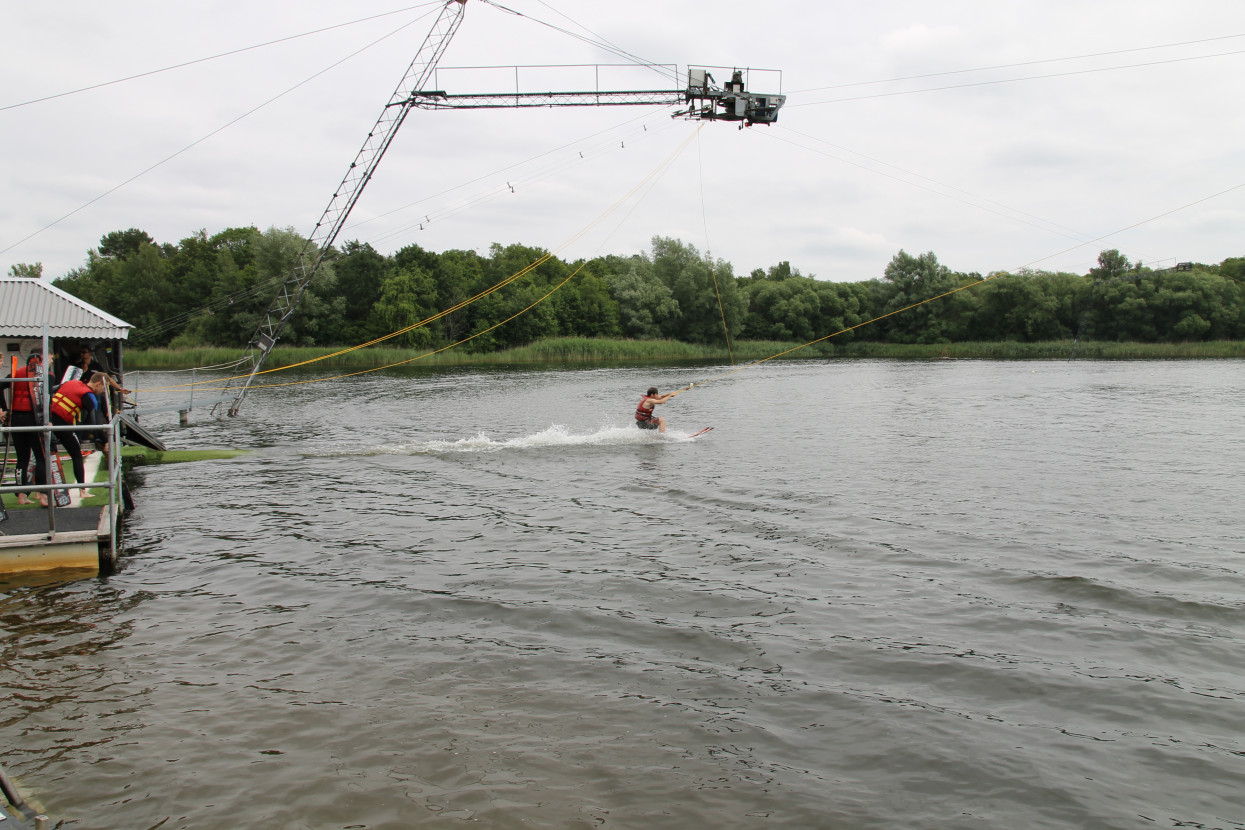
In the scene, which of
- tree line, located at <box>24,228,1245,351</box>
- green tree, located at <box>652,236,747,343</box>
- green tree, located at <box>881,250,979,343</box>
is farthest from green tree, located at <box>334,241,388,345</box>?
A: green tree, located at <box>881,250,979,343</box>

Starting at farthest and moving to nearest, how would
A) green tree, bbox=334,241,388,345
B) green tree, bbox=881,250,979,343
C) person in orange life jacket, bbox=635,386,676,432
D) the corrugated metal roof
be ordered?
green tree, bbox=881,250,979,343
green tree, bbox=334,241,388,345
person in orange life jacket, bbox=635,386,676,432
the corrugated metal roof

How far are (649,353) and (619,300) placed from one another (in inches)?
925

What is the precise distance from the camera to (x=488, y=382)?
156 ft

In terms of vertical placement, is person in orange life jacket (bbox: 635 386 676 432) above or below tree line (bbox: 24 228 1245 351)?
below

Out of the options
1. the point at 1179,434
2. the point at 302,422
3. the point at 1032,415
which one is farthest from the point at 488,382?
the point at 1179,434

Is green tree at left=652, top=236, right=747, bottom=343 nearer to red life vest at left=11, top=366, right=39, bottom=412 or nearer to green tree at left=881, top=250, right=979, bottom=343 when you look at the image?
green tree at left=881, top=250, right=979, bottom=343

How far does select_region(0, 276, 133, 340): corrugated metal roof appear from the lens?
602 inches

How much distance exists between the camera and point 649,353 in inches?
2945

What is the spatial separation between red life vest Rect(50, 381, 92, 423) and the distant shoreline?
4097 centimetres

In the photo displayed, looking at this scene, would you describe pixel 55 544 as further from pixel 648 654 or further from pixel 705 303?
pixel 705 303

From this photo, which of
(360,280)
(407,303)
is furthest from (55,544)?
(360,280)

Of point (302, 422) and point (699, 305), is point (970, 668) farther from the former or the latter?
point (699, 305)

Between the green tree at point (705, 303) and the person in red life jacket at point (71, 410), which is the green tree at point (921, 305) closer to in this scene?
the green tree at point (705, 303)

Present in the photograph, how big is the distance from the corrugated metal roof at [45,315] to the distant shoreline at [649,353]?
36682 mm
